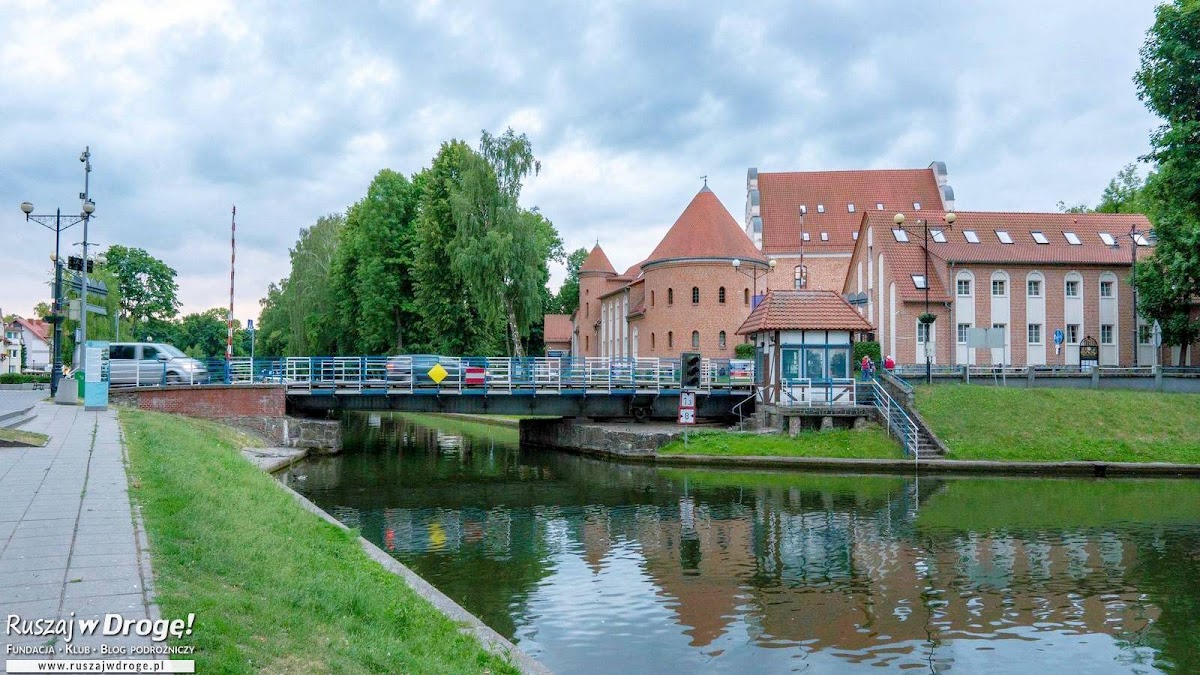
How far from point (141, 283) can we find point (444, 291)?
56835mm

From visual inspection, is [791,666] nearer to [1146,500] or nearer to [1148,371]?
[1146,500]

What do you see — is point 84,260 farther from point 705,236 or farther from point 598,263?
point 598,263

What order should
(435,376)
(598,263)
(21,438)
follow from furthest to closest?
(598,263), (435,376), (21,438)

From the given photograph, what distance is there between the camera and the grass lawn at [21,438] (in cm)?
1731

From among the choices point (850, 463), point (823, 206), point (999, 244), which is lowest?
point (850, 463)

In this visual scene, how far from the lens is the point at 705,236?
170 feet

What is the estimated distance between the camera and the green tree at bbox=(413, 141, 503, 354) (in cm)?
4781

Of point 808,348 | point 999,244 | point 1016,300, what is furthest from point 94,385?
point 999,244

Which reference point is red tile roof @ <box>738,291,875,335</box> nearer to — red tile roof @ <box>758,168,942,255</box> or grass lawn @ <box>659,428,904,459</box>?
grass lawn @ <box>659,428,904,459</box>

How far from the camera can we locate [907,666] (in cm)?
959

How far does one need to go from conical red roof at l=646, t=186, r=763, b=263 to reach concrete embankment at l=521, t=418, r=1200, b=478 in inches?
813

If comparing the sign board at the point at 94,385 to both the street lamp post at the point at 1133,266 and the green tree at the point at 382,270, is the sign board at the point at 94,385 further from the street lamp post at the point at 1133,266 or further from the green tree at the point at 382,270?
the street lamp post at the point at 1133,266

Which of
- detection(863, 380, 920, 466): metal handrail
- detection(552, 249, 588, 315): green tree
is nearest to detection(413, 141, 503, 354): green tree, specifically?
detection(863, 380, 920, 466): metal handrail

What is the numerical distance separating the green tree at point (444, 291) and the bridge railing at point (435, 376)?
14.3 meters
